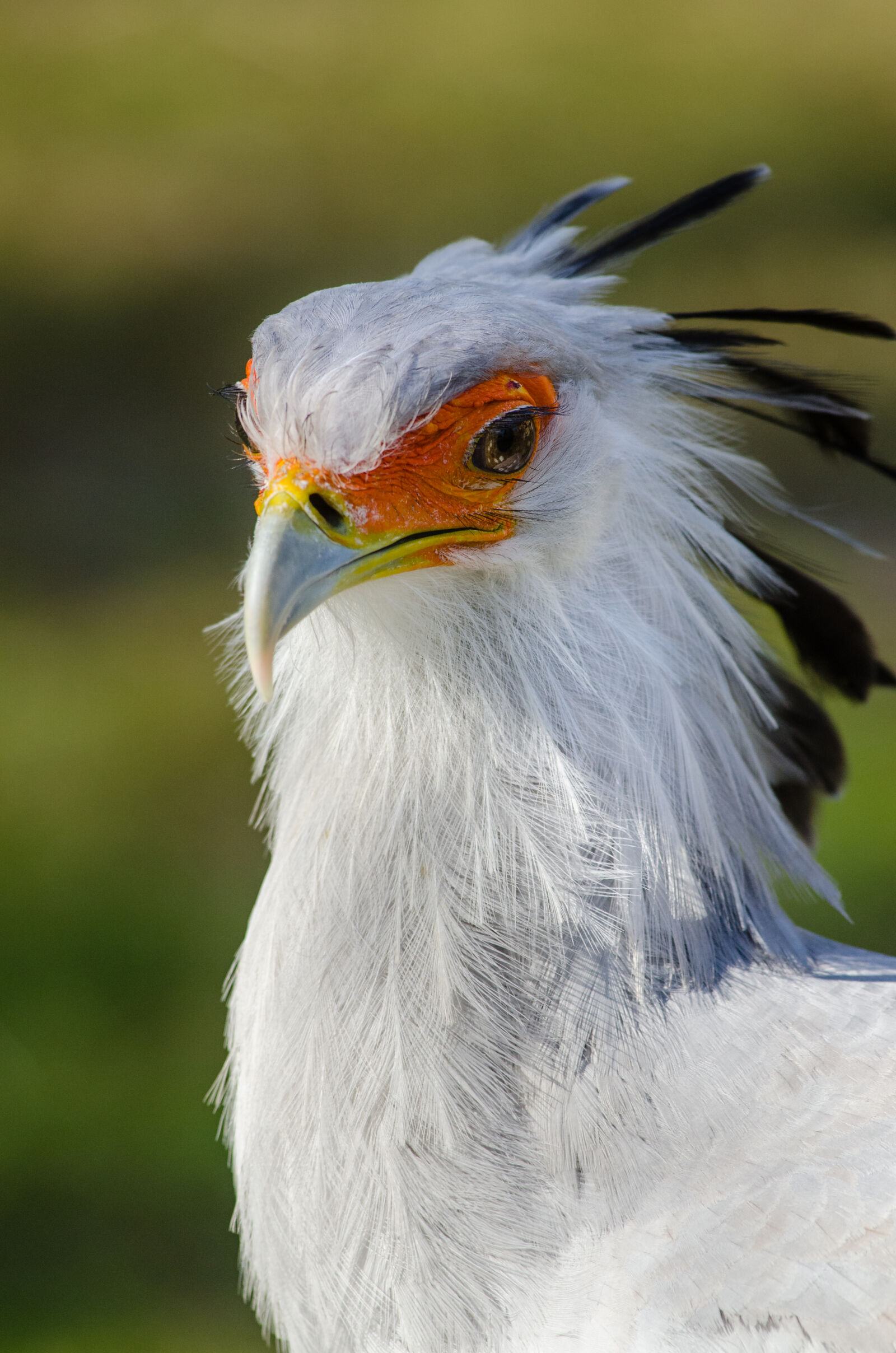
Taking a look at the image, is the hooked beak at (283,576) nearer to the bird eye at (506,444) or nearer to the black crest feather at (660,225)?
the bird eye at (506,444)

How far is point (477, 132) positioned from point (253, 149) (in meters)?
1.30

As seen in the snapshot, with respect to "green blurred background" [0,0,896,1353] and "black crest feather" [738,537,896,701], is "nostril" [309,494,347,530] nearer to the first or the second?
"black crest feather" [738,537,896,701]

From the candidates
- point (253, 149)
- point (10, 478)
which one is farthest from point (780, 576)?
point (253, 149)

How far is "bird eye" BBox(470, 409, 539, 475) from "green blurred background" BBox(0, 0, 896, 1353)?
2247 mm

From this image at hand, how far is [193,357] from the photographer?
6.49 m

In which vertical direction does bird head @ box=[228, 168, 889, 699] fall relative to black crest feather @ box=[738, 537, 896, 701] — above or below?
above

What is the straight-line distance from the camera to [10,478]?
611 cm

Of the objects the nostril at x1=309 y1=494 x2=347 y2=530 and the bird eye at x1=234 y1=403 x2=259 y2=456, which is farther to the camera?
the bird eye at x1=234 y1=403 x2=259 y2=456

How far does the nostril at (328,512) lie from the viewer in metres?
1.41

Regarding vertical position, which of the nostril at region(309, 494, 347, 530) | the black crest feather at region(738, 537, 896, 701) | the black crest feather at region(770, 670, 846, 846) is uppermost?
the nostril at region(309, 494, 347, 530)

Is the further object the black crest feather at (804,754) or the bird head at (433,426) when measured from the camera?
the black crest feather at (804,754)

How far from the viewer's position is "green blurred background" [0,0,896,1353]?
3316 millimetres

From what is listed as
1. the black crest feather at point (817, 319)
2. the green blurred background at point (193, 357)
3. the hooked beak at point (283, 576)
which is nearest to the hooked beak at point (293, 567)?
the hooked beak at point (283, 576)

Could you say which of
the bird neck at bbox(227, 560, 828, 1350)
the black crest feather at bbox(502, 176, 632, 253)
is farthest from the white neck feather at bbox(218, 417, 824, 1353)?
the black crest feather at bbox(502, 176, 632, 253)
